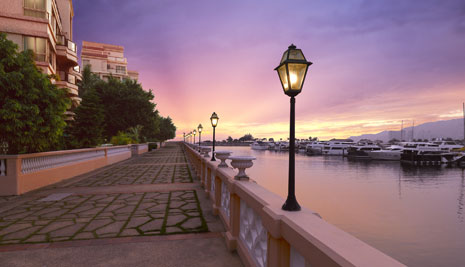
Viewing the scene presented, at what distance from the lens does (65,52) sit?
24562 mm

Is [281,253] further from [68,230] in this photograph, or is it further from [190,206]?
[190,206]

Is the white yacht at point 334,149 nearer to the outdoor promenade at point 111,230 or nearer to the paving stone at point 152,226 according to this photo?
the outdoor promenade at point 111,230

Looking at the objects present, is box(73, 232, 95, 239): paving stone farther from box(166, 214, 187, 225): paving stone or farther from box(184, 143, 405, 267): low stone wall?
box(184, 143, 405, 267): low stone wall

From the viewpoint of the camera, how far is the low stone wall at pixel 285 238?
1.60 meters

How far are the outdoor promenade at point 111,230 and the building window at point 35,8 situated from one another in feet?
60.8

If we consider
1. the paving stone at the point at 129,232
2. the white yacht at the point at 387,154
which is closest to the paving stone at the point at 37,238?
the paving stone at the point at 129,232

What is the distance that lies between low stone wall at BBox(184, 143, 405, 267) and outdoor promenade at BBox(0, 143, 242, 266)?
0.54 metres

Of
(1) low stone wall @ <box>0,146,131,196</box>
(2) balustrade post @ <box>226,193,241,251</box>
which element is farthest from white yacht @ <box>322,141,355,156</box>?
(2) balustrade post @ <box>226,193,241,251</box>

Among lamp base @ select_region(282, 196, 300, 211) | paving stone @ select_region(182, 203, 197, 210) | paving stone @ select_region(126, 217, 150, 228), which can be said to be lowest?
paving stone @ select_region(182, 203, 197, 210)

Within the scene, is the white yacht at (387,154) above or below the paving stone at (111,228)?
below

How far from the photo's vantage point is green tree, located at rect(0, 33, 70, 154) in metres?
7.29

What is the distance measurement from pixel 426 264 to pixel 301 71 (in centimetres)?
1094

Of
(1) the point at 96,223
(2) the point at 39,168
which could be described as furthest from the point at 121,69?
(1) the point at 96,223

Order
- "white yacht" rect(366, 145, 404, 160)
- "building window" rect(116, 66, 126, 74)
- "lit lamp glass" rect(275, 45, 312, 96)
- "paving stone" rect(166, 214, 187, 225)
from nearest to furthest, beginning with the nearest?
"lit lamp glass" rect(275, 45, 312, 96), "paving stone" rect(166, 214, 187, 225), "white yacht" rect(366, 145, 404, 160), "building window" rect(116, 66, 126, 74)
